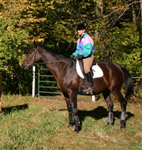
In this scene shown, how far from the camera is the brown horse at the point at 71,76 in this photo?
17.5ft

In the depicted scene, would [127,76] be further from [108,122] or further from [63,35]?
[63,35]

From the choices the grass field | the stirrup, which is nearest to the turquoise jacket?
the stirrup

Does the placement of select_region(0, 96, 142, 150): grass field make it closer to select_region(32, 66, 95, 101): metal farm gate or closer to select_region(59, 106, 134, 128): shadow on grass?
select_region(59, 106, 134, 128): shadow on grass

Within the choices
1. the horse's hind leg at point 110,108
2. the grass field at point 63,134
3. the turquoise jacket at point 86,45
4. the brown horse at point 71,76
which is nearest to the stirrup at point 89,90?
the brown horse at point 71,76

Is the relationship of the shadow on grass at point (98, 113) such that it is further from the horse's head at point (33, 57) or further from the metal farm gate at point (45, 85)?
the horse's head at point (33, 57)

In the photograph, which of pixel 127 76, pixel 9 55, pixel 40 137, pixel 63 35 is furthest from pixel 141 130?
pixel 63 35

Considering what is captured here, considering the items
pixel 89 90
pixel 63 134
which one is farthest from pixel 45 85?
pixel 63 134

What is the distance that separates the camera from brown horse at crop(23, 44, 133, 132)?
17.5 ft

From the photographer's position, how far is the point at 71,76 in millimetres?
5336

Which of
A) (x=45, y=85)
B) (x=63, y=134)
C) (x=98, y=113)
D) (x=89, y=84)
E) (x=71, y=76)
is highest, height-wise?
(x=71, y=76)

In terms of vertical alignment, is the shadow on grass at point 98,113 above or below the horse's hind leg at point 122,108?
below

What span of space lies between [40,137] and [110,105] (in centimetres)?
272

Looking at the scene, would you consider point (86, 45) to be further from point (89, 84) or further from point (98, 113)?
point (98, 113)

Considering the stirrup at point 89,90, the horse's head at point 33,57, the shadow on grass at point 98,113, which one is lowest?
the shadow on grass at point 98,113
